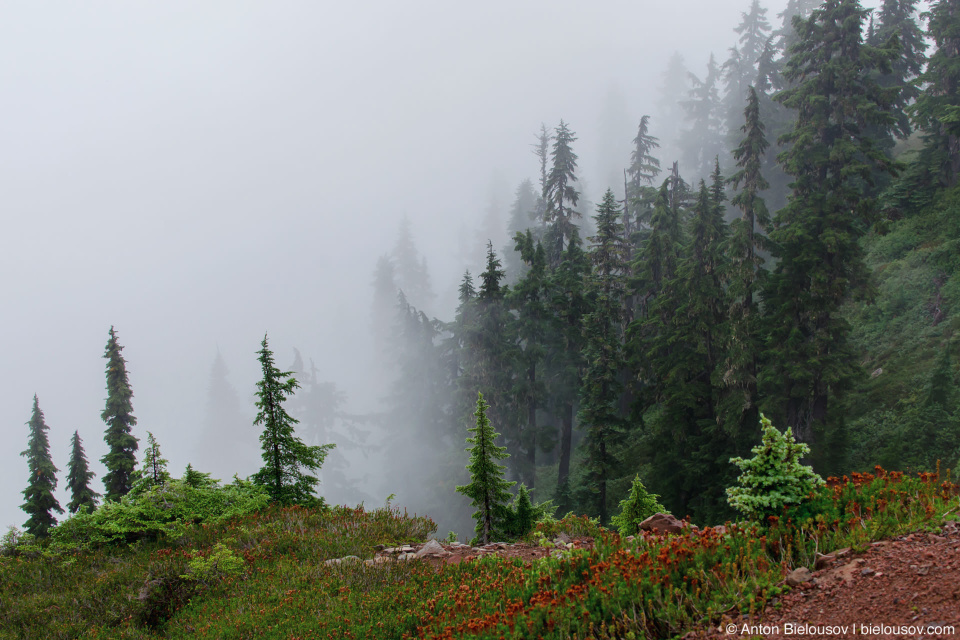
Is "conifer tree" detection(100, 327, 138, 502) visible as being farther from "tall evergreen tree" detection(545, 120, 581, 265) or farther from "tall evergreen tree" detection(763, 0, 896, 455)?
"tall evergreen tree" detection(763, 0, 896, 455)

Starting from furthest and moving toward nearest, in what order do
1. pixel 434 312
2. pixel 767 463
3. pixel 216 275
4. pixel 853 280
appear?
1. pixel 216 275
2. pixel 434 312
3. pixel 853 280
4. pixel 767 463

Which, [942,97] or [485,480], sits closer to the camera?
[485,480]

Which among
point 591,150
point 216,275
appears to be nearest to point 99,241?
point 216,275

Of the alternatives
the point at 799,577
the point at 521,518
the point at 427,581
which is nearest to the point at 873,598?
the point at 799,577

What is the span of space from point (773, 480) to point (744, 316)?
1494 cm

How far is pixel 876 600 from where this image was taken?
14.4ft

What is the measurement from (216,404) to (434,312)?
3895 cm

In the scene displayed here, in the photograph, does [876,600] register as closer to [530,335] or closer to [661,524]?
[661,524]

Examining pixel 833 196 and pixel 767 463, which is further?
pixel 833 196

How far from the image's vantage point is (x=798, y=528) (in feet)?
18.3

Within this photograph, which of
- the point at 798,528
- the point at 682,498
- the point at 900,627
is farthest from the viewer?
the point at 682,498

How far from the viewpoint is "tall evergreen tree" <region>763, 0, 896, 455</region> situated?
17297 mm

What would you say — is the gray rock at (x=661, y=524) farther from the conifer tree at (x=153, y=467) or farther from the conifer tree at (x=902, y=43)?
the conifer tree at (x=902, y=43)

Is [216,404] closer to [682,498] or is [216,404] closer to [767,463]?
[682,498]
